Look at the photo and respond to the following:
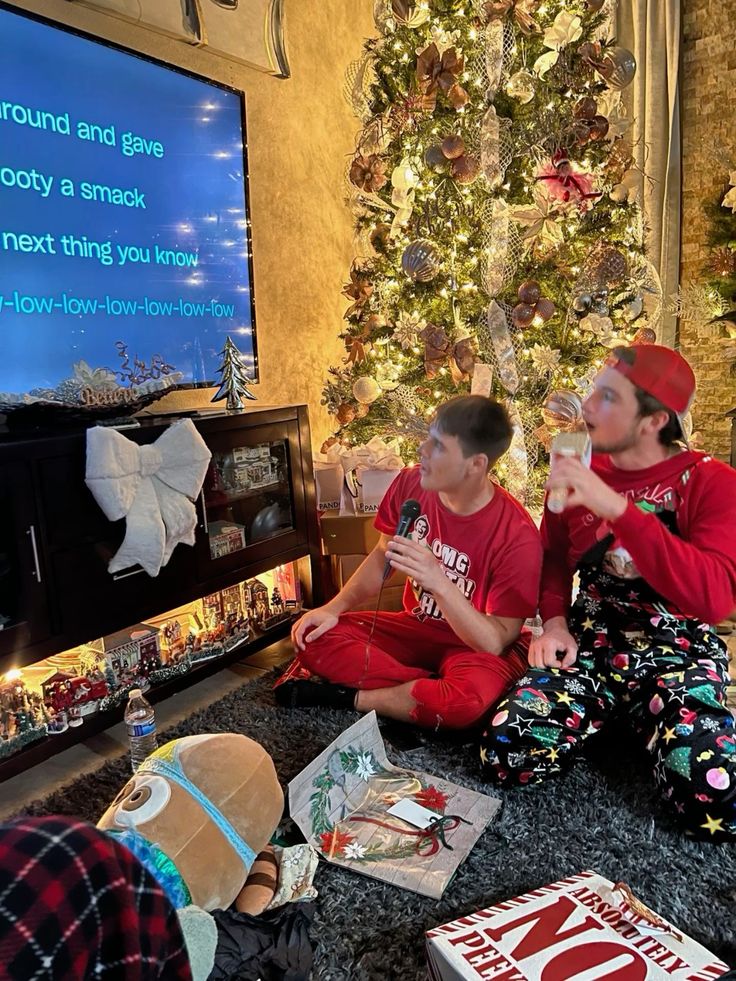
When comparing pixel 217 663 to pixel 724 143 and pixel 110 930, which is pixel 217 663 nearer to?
pixel 110 930

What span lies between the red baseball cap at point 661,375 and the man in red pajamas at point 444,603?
0.36 metres

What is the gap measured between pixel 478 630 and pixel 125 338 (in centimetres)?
152

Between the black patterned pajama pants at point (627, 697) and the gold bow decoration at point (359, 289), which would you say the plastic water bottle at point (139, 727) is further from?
the gold bow decoration at point (359, 289)

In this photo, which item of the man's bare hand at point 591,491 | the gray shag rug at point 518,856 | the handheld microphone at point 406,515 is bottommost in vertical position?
the gray shag rug at point 518,856

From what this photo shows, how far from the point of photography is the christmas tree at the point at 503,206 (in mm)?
2627

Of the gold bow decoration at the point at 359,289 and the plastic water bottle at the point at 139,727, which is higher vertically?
the gold bow decoration at the point at 359,289

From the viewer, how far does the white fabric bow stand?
1.98m

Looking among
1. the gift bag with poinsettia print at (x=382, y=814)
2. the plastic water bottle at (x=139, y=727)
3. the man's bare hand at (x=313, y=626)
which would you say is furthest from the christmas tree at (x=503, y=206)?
the plastic water bottle at (x=139, y=727)

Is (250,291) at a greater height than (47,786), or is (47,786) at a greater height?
(250,291)

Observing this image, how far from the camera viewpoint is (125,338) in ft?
8.02

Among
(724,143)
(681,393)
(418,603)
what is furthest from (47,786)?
(724,143)

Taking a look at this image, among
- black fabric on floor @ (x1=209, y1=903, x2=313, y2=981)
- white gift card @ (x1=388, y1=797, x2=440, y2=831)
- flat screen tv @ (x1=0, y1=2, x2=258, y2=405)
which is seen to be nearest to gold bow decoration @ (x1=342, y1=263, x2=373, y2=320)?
flat screen tv @ (x1=0, y1=2, x2=258, y2=405)

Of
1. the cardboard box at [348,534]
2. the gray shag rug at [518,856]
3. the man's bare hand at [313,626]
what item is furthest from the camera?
the cardboard box at [348,534]

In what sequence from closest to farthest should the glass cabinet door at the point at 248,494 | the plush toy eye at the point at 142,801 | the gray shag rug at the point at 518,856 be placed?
the plush toy eye at the point at 142,801 < the gray shag rug at the point at 518,856 < the glass cabinet door at the point at 248,494
